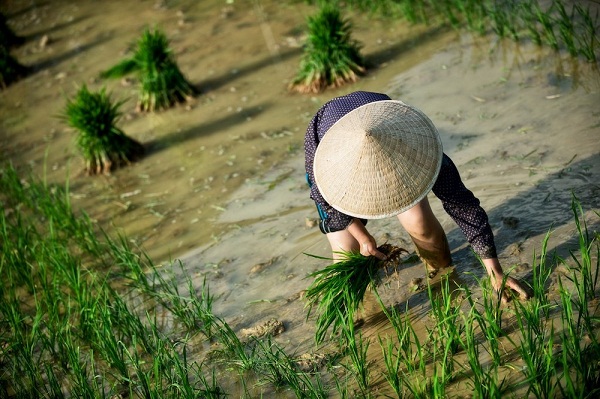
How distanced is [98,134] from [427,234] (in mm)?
3621

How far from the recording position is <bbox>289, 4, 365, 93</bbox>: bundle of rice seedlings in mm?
6336

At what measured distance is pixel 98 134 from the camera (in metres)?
6.27

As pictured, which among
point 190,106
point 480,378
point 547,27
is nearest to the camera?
point 480,378

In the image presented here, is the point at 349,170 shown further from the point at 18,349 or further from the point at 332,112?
the point at 18,349

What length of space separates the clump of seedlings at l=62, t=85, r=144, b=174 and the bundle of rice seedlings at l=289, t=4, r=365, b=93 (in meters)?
1.70

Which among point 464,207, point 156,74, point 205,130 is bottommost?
point 464,207

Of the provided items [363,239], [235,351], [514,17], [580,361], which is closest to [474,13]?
[514,17]

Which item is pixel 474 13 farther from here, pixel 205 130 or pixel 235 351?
pixel 235 351

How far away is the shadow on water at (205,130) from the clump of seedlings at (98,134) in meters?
0.20

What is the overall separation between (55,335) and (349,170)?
1.91 meters

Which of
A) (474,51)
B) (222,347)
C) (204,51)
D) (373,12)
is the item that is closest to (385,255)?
(222,347)

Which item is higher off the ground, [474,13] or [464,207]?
[474,13]

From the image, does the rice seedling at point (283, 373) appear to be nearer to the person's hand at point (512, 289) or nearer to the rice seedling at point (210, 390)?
the rice seedling at point (210, 390)

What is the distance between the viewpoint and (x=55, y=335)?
12.6 ft
